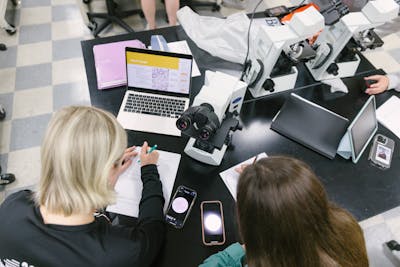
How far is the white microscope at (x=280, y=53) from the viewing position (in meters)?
1.25

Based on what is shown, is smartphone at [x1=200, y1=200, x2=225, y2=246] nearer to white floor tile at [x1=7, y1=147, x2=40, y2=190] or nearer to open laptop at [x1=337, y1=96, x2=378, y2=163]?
open laptop at [x1=337, y1=96, x2=378, y2=163]

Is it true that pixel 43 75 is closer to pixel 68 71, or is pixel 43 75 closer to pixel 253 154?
pixel 68 71

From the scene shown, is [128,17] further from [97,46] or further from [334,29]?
[334,29]

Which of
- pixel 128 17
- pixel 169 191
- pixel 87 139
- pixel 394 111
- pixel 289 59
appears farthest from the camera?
pixel 128 17

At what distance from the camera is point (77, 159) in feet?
2.72

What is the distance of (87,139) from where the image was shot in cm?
83

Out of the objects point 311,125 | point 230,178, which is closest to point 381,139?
point 311,125

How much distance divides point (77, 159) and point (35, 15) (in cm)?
276

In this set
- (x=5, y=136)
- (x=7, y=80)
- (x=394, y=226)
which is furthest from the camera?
(x=7, y=80)

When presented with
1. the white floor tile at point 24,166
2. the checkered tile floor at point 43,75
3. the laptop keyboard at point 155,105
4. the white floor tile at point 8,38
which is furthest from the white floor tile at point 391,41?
the white floor tile at point 8,38

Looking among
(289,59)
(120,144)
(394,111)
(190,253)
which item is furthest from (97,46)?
(394,111)

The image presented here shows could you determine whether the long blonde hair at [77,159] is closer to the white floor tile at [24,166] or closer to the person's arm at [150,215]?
the person's arm at [150,215]

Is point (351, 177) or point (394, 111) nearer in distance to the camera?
point (351, 177)

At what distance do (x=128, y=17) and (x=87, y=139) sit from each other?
2.49 meters
